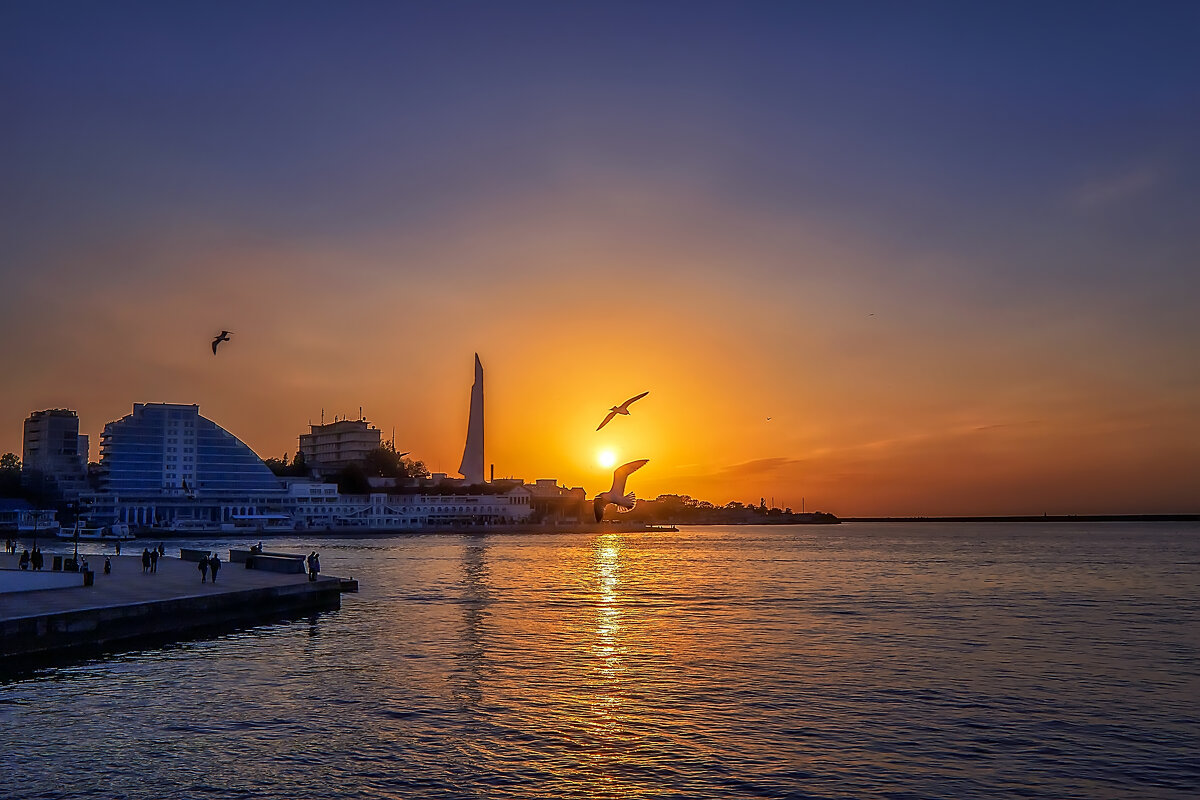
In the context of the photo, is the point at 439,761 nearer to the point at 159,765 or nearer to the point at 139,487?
the point at 159,765

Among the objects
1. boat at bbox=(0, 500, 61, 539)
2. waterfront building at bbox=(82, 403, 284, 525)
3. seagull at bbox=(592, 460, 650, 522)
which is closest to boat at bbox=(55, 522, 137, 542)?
boat at bbox=(0, 500, 61, 539)

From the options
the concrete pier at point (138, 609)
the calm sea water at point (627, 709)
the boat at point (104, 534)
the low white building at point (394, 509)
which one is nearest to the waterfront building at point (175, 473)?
the low white building at point (394, 509)

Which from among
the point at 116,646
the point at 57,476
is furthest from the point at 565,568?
the point at 57,476

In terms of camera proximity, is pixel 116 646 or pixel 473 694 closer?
pixel 473 694

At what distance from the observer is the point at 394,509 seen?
181 metres

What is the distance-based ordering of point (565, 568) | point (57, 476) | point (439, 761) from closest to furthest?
point (439, 761)
point (565, 568)
point (57, 476)

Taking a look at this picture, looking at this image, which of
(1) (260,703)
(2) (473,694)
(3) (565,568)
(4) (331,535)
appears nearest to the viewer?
(1) (260,703)

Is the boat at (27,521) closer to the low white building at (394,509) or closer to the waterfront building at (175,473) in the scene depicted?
the waterfront building at (175,473)

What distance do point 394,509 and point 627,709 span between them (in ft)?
547

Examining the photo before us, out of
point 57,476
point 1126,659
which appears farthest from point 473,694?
point 57,476

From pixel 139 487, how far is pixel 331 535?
3632 centimetres

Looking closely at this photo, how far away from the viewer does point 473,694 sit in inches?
821

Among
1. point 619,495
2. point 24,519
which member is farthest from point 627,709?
point 24,519

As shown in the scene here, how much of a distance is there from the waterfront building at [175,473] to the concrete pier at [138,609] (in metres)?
130
